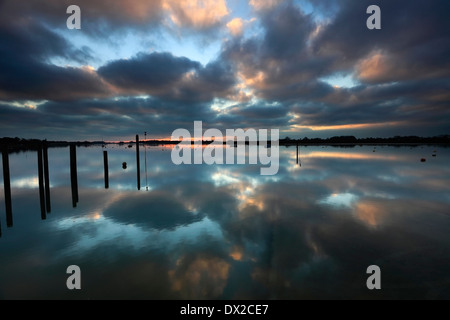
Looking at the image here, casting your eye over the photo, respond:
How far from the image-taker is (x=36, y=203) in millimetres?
17391

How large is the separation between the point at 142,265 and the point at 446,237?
47.2 ft

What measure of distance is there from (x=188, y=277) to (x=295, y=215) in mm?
8702

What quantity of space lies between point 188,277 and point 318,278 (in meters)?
4.57

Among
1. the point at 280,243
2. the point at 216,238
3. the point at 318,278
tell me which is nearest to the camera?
the point at 318,278

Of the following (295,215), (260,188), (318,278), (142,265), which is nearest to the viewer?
(318,278)

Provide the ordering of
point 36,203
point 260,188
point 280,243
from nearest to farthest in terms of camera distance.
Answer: point 280,243 → point 36,203 → point 260,188

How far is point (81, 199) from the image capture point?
1848 cm
